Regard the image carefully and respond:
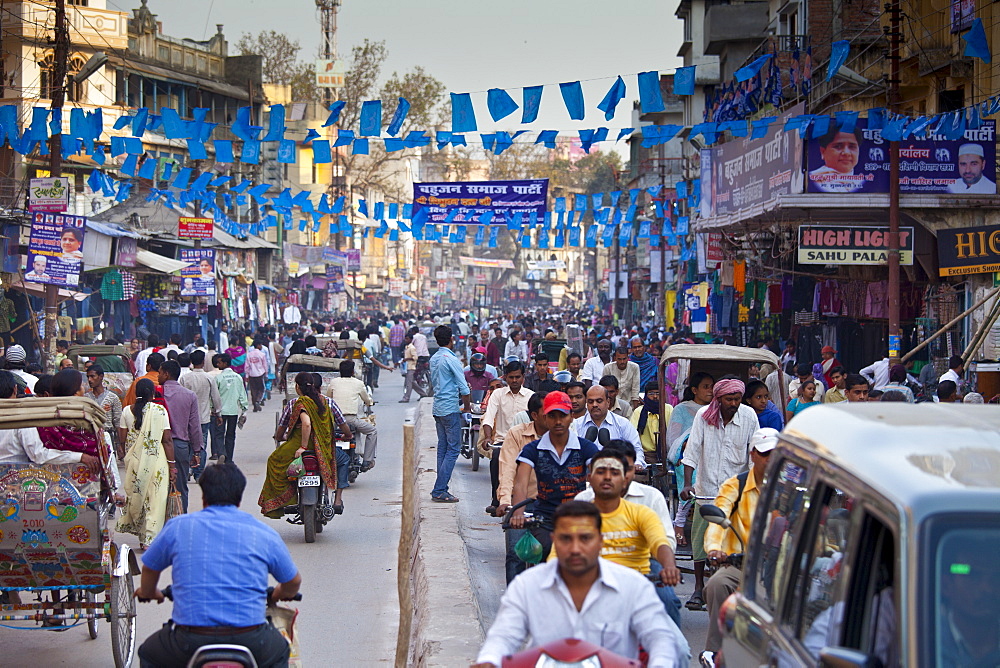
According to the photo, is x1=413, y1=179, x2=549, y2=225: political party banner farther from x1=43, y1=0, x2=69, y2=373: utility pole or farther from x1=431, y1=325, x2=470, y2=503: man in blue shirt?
x1=431, y1=325, x2=470, y2=503: man in blue shirt

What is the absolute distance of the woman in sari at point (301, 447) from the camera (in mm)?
11312

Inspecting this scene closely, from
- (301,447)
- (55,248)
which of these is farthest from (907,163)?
(55,248)

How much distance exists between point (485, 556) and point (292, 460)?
199 centimetres

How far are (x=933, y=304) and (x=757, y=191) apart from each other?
13.1ft

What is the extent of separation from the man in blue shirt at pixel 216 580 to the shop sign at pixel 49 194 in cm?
1565

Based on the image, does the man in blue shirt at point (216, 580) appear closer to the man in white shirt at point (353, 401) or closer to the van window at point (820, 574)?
the van window at point (820, 574)

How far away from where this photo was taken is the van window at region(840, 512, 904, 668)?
337cm

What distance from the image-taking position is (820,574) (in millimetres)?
3904

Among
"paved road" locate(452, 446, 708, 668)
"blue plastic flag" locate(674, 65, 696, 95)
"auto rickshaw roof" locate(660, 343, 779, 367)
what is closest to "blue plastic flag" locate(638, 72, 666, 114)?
"blue plastic flag" locate(674, 65, 696, 95)

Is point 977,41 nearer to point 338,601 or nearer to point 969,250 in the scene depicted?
point 969,250

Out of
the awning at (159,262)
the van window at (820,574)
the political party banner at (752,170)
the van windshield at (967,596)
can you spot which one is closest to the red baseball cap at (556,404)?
the van window at (820,574)

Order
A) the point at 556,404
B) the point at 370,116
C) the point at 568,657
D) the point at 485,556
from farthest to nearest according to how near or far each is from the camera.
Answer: the point at 370,116 → the point at 485,556 → the point at 556,404 → the point at 568,657

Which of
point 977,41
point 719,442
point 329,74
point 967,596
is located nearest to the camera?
point 967,596

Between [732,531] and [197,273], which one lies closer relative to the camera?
[732,531]
